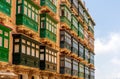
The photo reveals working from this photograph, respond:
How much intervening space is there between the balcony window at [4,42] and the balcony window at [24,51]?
3.15 meters

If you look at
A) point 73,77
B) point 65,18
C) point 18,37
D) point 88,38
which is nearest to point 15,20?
point 18,37

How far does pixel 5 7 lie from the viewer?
3092 cm

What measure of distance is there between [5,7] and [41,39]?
12.1 metres

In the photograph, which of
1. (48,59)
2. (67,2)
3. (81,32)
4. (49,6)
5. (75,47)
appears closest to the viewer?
(48,59)

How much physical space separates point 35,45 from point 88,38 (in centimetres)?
3911

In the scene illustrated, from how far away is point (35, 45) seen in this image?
38.4m

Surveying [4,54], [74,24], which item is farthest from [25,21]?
[74,24]

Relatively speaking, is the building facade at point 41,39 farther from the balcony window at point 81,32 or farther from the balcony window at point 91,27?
the balcony window at point 91,27

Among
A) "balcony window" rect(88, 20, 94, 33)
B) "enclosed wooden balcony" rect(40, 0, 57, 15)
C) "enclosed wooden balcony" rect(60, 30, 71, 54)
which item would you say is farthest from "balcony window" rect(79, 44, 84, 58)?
"enclosed wooden balcony" rect(40, 0, 57, 15)

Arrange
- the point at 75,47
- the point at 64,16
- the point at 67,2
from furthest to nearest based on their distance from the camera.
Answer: the point at 75,47
the point at 67,2
the point at 64,16

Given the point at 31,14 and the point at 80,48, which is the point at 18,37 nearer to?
the point at 31,14

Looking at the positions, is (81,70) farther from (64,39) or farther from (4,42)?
(4,42)

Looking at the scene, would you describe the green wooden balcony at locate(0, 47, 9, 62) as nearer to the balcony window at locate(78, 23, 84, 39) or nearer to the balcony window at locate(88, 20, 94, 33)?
the balcony window at locate(78, 23, 84, 39)

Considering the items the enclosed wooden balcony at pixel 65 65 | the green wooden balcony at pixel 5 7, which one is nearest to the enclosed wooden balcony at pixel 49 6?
the enclosed wooden balcony at pixel 65 65
